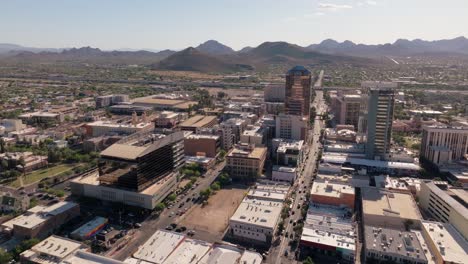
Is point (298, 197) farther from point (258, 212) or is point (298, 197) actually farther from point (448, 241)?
point (448, 241)

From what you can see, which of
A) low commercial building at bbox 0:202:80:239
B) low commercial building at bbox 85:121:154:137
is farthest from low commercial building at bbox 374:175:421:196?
low commercial building at bbox 85:121:154:137

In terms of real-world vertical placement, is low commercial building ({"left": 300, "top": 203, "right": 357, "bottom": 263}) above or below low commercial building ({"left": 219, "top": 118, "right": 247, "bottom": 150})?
below

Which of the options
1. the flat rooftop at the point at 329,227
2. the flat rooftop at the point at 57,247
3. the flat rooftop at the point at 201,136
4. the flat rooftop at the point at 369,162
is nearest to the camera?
the flat rooftop at the point at 57,247

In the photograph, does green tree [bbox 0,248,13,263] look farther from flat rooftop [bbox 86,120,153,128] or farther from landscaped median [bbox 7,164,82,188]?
flat rooftop [bbox 86,120,153,128]

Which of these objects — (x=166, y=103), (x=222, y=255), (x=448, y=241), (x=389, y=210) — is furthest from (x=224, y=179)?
(x=166, y=103)

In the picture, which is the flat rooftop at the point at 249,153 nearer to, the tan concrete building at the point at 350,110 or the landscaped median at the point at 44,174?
the landscaped median at the point at 44,174

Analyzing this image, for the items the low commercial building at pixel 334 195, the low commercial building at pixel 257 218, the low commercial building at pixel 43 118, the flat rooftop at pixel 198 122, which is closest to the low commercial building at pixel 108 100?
the low commercial building at pixel 43 118
